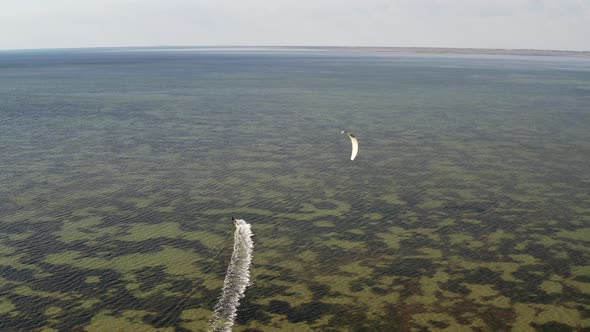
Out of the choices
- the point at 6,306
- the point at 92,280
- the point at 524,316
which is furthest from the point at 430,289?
the point at 6,306

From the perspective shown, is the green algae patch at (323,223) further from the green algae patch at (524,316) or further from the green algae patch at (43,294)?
the green algae patch at (43,294)

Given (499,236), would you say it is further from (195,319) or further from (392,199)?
(195,319)

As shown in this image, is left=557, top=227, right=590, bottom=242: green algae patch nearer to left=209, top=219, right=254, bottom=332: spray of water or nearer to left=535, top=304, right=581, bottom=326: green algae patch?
left=535, top=304, right=581, bottom=326: green algae patch

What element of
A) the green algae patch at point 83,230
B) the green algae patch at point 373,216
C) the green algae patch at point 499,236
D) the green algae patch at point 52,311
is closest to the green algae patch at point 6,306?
the green algae patch at point 52,311

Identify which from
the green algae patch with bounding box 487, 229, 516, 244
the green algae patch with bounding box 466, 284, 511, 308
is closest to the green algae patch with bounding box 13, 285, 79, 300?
the green algae patch with bounding box 466, 284, 511, 308

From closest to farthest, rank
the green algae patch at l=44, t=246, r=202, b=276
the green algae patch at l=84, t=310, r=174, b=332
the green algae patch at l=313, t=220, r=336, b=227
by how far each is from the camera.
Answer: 1. the green algae patch at l=84, t=310, r=174, b=332
2. the green algae patch at l=44, t=246, r=202, b=276
3. the green algae patch at l=313, t=220, r=336, b=227

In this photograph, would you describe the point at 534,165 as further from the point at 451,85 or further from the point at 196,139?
the point at 451,85
